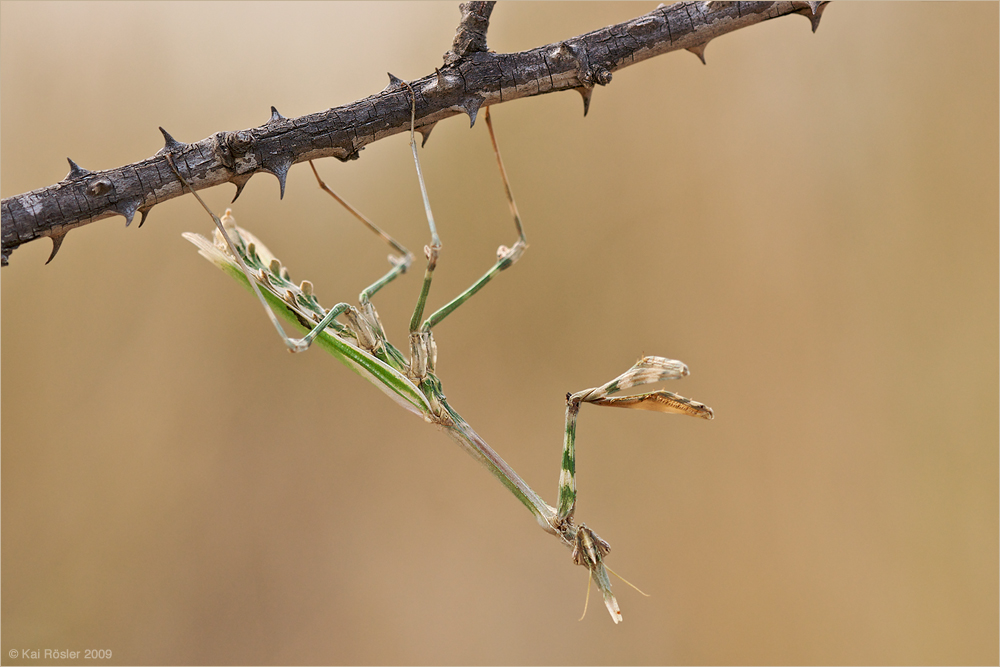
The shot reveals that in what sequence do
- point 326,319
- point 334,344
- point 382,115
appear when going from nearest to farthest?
point 382,115
point 326,319
point 334,344

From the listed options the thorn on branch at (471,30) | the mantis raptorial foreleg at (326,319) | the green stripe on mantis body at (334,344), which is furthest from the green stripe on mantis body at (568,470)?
the thorn on branch at (471,30)

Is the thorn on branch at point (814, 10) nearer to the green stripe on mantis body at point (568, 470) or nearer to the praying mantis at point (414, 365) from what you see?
the praying mantis at point (414, 365)

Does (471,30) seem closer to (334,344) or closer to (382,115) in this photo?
(382,115)

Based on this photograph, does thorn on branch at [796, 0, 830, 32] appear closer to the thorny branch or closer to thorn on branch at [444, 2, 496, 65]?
the thorny branch

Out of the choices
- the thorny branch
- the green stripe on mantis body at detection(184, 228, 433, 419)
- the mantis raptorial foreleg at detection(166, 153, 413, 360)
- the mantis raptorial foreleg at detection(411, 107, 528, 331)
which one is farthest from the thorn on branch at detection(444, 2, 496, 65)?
the green stripe on mantis body at detection(184, 228, 433, 419)

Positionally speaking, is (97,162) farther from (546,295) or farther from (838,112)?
(838,112)

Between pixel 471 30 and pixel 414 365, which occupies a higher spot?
pixel 471 30

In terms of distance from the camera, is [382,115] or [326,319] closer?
[382,115]

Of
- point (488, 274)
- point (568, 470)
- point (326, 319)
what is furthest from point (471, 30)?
point (568, 470)

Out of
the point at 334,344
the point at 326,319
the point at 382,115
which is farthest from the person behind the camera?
the point at 334,344
